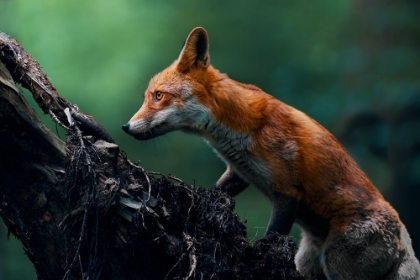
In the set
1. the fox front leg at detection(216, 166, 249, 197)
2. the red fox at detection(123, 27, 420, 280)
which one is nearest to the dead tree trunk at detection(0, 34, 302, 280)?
the red fox at detection(123, 27, 420, 280)

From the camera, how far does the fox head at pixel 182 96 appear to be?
3.07 m

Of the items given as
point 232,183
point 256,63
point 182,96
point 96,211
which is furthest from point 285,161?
point 256,63

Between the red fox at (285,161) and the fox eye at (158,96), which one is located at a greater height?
the fox eye at (158,96)

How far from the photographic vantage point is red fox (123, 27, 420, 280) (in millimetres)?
3051

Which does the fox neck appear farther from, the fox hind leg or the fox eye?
the fox hind leg

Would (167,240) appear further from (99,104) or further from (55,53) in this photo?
(55,53)

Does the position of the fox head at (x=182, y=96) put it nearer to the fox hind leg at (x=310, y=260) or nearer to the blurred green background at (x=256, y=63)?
the fox hind leg at (x=310, y=260)

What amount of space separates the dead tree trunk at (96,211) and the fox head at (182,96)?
1.55ft

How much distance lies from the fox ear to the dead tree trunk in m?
0.81

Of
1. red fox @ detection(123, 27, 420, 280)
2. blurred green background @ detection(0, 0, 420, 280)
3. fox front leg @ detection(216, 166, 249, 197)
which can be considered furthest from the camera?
blurred green background @ detection(0, 0, 420, 280)

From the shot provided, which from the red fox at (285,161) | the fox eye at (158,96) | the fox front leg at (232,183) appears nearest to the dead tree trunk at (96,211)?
the red fox at (285,161)

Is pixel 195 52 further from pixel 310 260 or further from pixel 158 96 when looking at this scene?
pixel 310 260

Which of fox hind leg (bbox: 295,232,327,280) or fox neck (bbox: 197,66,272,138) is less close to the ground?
fox neck (bbox: 197,66,272,138)

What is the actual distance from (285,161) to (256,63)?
222 centimetres
